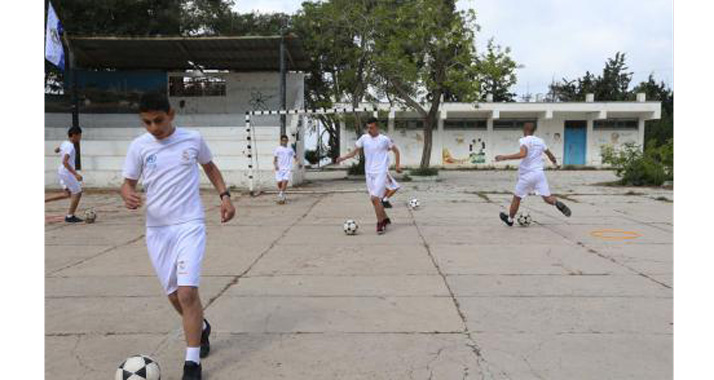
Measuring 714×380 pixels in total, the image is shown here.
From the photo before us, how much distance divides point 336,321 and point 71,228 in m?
7.57

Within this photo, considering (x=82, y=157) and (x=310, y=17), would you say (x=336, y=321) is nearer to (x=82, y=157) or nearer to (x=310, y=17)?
(x=82, y=157)

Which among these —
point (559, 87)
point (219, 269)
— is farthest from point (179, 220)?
point (559, 87)

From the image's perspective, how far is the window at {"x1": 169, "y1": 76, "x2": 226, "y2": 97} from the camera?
26.9 meters

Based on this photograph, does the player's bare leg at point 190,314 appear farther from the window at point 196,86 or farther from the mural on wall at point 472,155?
the mural on wall at point 472,155

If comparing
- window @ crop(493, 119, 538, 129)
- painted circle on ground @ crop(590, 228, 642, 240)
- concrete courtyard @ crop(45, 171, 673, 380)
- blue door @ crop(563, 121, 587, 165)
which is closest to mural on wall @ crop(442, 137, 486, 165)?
window @ crop(493, 119, 538, 129)

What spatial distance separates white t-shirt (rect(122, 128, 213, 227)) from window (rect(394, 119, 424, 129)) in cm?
3364

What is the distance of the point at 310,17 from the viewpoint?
22.5 meters

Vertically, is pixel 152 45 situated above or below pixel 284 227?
above

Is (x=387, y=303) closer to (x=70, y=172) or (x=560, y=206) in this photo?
(x=560, y=206)

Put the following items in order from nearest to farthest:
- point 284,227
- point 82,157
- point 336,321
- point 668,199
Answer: point 336,321 → point 284,227 → point 668,199 → point 82,157

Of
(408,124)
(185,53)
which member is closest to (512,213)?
(185,53)

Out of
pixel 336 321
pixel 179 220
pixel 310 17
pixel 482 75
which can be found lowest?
pixel 336 321

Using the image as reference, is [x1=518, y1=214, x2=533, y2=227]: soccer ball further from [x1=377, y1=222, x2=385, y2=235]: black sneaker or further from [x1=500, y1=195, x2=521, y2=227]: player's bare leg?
[x1=377, y1=222, x2=385, y2=235]: black sneaker

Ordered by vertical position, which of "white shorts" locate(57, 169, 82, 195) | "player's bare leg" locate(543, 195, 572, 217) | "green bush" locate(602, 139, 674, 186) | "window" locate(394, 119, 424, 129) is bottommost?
"player's bare leg" locate(543, 195, 572, 217)
